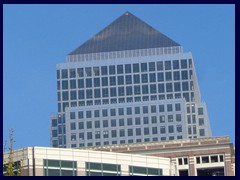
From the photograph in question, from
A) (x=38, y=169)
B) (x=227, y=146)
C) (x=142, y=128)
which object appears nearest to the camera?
(x=38, y=169)

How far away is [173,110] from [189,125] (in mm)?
6232

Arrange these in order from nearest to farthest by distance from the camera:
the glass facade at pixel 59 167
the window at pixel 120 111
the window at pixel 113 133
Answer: the glass facade at pixel 59 167 → the window at pixel 113 133 → the window at pixel 120 111

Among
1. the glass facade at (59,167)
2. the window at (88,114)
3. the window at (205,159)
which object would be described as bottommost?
the window at (205,159)

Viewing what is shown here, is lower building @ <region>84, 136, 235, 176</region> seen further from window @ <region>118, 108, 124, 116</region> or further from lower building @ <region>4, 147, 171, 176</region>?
window @ <region>118, 108, 124, 116</region>

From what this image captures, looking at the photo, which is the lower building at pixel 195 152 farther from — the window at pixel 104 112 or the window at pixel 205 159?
the window at pixel 104 112

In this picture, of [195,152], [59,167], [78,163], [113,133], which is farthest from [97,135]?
[59,167]

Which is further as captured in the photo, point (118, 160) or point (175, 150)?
point (175, 150)

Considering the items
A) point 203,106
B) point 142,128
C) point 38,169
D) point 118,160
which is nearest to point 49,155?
point 38,169

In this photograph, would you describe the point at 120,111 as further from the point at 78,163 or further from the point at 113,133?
the point at 78,163

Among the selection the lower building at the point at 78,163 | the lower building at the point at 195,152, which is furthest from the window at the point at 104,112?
the lower building at the point at 78,163

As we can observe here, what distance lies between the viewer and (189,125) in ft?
628

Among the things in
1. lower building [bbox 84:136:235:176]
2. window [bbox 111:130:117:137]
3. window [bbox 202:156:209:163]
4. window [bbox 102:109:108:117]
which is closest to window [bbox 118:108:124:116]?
window [bbox 102:109:108:117]

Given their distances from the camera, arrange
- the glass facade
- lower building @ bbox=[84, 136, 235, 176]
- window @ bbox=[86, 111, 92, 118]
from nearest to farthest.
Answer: the glass facade < lower building @ bbox=[84, 136, 235, 176] < window @ bbox=[86, 111, 92, 118]

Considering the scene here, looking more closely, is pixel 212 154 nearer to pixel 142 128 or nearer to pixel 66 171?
pixel 66 171
